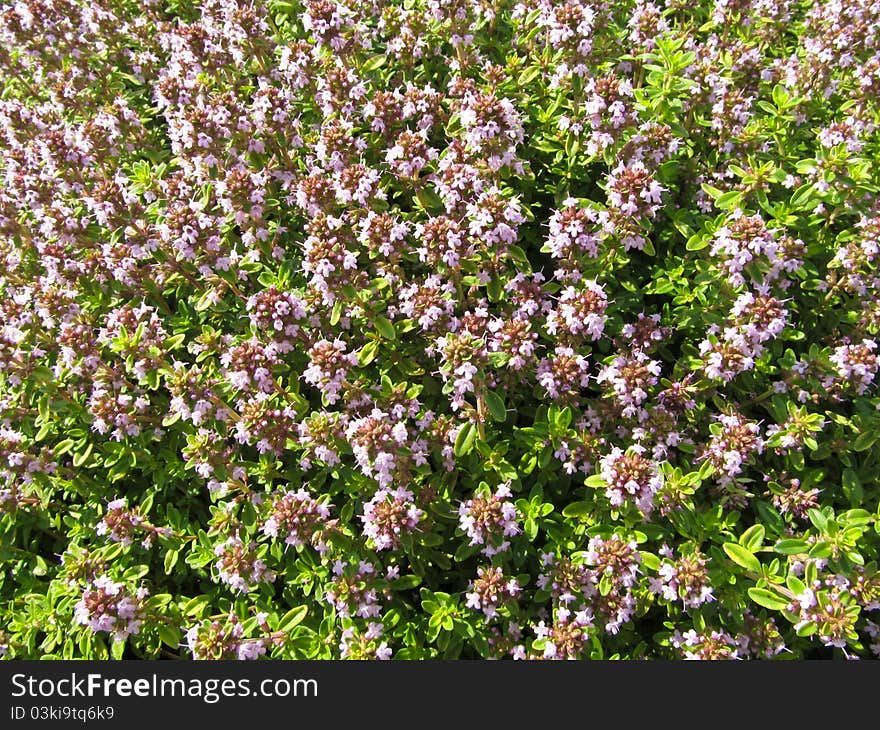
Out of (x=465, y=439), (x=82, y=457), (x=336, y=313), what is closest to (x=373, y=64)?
(x=336, y=313)

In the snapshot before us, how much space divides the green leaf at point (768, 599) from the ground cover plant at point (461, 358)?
13mm

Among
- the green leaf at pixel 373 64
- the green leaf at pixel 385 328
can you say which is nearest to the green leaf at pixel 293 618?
the green leaf at pixel 385 328

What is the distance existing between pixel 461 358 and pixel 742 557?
7.03 feet

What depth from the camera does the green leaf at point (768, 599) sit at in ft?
13.3

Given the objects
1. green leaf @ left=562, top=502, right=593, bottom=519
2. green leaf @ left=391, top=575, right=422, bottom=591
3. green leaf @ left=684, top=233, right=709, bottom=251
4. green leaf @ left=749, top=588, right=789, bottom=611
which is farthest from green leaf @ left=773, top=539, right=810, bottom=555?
green leaf @ left=391, top=575, right=422, bottom=591

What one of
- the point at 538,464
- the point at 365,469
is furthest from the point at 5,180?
the point at 538,464

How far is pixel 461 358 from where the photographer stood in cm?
423

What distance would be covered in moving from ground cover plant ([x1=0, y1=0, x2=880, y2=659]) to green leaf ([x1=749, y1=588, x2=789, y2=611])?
0.5 inches

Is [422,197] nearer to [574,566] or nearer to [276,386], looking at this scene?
[276,386]

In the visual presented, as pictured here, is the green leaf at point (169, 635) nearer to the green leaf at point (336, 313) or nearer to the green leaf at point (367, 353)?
the green leaf at point (367, 353)

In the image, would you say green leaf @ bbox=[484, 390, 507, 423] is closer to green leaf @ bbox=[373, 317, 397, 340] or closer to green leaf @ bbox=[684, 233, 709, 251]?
green leaf @ bbox=[373, 317, 397, 340]

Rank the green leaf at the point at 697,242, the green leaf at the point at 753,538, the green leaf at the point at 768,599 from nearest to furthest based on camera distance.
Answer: the green leaf at the point at 768,599, the green leaf at the point at 753,538, the green leaf at the point at 697,242

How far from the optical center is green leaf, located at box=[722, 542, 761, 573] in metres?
4.19

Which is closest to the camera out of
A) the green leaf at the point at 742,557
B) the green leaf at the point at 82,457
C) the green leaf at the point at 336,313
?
the green leaf at the point at 742,557
